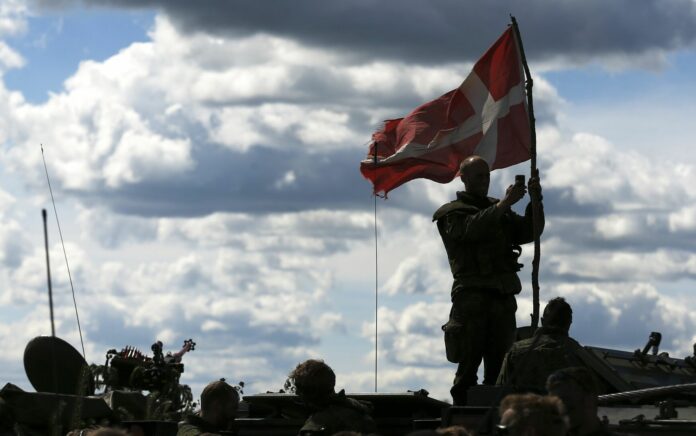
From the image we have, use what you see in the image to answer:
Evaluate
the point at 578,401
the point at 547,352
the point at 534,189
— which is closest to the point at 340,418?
the point at 547,352

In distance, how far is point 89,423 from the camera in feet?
38.7

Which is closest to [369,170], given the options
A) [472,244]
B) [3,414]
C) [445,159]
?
[445,159]

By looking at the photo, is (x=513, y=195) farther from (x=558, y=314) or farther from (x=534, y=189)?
(x=558, y=314)

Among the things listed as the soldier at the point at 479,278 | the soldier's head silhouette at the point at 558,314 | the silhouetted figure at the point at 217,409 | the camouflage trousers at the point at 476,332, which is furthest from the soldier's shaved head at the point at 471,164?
the silhouetted figure at the point at 217,409

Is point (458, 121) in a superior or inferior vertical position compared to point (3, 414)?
superior

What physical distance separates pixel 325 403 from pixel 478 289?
2.54 meters

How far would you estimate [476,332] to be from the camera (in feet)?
39.5

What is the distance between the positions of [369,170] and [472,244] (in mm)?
3092

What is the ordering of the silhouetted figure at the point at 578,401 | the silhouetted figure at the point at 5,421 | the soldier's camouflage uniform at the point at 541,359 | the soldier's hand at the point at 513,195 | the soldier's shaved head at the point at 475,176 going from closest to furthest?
1. the silhouetted figure at the point at 578,401
2. the soldier's camouflage uniform at the point at 541,359
3. the silhouetted figure at the point at 5,421
4. the soldier's hand at the point at 513,195
5. the soldier's shaved head at the point at 475,176

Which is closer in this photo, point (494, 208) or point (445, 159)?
point (494, 208)

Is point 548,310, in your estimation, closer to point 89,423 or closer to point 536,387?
point 536,387

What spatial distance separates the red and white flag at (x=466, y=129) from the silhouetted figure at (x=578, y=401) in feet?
20.6

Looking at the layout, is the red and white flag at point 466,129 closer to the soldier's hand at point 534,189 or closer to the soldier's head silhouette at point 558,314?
the soldier's hand at point 534,189

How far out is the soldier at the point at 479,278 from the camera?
39.5 feet
